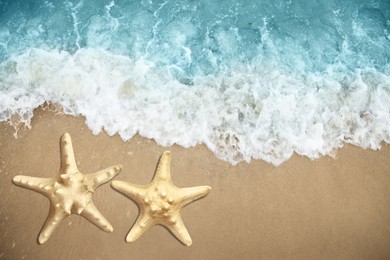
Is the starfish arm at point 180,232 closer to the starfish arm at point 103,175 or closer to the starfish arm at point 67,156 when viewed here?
the starfish arm at point 103,175

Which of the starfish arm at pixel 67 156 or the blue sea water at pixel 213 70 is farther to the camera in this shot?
the blue sea water at pixel 213 70

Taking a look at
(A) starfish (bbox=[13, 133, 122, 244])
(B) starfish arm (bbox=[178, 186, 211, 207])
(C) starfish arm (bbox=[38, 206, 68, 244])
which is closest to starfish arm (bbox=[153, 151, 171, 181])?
(B) starfish arm (bbox=[178, 186, 211, 207])

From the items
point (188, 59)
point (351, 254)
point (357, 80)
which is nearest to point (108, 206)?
point (188, 59)

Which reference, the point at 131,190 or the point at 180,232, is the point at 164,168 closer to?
the point at 131,190

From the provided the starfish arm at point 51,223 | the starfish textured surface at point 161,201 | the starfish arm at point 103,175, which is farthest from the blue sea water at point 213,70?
the starfish arm at point 51,223

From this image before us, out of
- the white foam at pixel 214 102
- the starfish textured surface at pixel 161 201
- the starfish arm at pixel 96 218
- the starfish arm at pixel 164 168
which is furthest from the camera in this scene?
the white foam at pixel 214 102

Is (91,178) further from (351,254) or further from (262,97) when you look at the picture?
(351,254)
